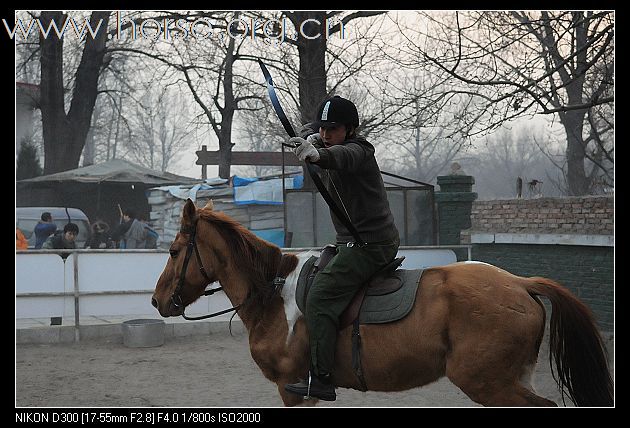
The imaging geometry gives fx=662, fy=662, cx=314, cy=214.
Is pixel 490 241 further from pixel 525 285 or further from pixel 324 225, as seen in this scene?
pixel 525 285

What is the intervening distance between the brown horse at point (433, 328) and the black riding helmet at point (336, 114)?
1.12 metres

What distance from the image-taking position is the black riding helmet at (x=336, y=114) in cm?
458

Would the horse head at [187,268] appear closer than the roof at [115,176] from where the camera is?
Yes

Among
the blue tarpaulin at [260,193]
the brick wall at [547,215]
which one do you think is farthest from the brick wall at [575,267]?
the blue tarpaulin at [260,193]

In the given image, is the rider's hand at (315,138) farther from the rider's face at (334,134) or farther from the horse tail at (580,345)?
the horse tail at (580,345)

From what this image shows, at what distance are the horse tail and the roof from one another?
1603 cm

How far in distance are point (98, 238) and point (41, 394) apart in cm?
1129

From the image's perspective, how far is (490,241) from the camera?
1290cm

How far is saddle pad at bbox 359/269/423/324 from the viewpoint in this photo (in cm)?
454

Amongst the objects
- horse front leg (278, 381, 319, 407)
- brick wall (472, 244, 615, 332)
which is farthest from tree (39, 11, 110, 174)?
horse front leg (278, 381, 319, 407)

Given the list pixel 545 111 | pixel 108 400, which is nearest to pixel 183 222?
pixel 108 400

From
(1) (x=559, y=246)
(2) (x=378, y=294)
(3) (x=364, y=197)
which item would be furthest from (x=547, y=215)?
(3) (x=364, y=197)

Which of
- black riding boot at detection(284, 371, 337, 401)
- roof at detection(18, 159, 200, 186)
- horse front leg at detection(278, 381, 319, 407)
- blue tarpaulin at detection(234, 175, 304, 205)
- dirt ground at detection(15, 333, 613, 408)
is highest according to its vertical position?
roof at detection(18, 159, 200, 186)

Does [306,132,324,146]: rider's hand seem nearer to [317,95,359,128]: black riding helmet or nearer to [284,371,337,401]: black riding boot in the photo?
[317,95,359,128]: black riding helmet
